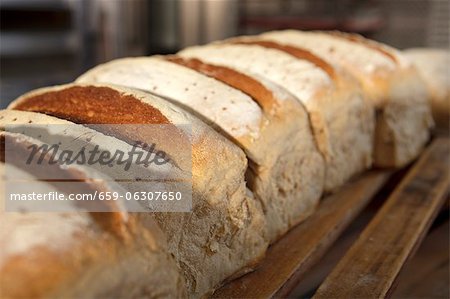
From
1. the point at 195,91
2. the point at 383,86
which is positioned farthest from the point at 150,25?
the point at 195,91

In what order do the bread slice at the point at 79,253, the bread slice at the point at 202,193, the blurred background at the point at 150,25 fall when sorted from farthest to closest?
1. the blurred background at the point at 150,25
2. the bread slice at the point at 202,193
3. the bread slice at the point at 79,253

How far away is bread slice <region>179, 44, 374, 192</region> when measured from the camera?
201cm

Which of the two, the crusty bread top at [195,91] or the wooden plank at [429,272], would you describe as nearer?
the crusty bread top at [195,91]

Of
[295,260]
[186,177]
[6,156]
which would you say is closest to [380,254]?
[295,260]

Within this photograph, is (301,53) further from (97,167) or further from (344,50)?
(97,167)

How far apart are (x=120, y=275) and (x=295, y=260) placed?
80 centimetres

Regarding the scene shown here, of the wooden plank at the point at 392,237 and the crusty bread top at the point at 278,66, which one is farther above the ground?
the crusty bread top at the point at 278,66

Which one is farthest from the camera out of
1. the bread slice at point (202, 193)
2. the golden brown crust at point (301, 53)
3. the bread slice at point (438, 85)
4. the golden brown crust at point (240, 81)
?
the bread slice at point (438, 85)

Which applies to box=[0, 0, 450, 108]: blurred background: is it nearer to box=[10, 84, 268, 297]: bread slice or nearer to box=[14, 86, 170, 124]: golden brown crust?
box=[14, 86, 170, 124]: golden brown crust

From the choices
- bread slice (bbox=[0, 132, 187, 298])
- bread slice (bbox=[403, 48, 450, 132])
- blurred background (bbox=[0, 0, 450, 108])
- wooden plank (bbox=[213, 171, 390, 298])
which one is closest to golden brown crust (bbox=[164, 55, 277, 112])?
wooden plank (bbox=[213, 171, 390, 298])

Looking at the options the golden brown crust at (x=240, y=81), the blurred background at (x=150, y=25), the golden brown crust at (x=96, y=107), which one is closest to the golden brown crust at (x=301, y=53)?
the golden brown crust at (x=240, y=81)

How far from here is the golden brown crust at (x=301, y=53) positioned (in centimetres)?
221

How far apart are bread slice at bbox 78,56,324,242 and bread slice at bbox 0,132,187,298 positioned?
61 centimetres

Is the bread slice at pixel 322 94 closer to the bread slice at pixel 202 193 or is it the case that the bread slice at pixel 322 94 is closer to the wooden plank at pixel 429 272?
the wooden plank at pixel 429 272
